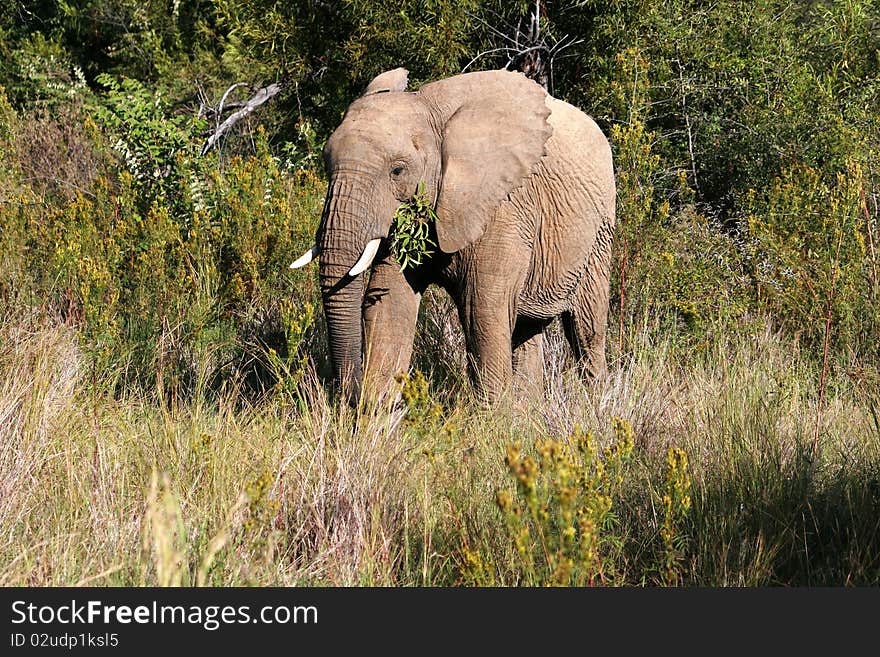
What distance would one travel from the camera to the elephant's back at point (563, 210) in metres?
6.07

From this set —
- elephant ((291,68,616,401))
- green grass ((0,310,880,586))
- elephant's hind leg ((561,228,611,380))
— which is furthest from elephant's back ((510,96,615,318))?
green grass ((0,310,880,586))

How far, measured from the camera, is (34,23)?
50.9 feet

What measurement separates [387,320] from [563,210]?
3.78ft

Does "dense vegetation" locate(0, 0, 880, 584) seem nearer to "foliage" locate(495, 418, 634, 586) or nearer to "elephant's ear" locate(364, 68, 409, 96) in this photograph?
"foliage" locate(495, 418, 634, 586)

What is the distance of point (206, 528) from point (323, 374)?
2.83m

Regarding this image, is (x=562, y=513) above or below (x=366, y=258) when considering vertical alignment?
below

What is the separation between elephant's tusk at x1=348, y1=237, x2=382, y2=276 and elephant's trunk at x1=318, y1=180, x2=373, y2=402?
2 cm

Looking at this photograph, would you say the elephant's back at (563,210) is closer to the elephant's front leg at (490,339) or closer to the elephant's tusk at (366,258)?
the elephant's front leg at (490,339)

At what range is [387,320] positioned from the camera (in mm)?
5832

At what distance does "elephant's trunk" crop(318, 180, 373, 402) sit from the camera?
17.0ft

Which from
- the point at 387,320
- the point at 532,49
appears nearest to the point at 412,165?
the point at 387,320

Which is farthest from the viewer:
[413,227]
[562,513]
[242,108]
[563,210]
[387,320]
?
[242,108]

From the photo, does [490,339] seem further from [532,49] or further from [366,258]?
[532,49]

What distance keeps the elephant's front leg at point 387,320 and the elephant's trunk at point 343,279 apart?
8cm
